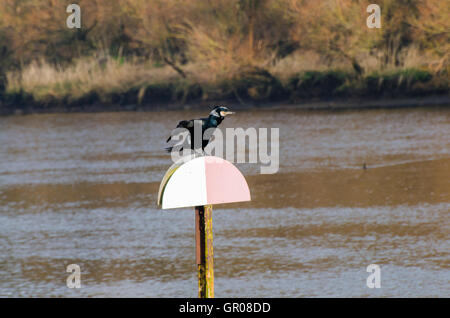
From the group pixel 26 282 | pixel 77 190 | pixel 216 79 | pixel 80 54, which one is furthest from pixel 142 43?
pixel 26 282

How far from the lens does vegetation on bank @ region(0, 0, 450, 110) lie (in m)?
41.0

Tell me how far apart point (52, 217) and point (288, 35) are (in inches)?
1087

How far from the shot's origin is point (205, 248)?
476 cm

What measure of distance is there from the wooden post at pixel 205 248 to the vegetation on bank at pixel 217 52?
3447 centimetres

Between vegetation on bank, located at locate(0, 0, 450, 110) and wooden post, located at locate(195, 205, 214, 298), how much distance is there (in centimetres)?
3447

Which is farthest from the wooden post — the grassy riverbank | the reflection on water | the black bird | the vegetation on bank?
the grassy riverbank

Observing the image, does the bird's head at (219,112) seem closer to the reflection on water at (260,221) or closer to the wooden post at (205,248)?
the wooden post at (205,248)

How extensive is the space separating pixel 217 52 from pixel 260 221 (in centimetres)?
2698

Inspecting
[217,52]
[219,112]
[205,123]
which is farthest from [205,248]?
[217,52]

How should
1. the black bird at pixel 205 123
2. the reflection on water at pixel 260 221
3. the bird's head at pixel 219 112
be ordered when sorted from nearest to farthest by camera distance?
1. the black bird at pixel 205 123
2. the bird's head at pixel 219 112
3. the reflection on water at pixel 260 221

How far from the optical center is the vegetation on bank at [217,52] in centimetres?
4100

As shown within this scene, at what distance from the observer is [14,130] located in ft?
136

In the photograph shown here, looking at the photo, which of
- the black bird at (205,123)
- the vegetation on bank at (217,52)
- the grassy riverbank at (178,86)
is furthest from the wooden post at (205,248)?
the grassy riverbank at (178,86)

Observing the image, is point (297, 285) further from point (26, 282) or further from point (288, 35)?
point (288, 35)
